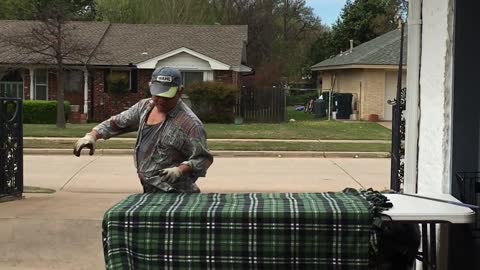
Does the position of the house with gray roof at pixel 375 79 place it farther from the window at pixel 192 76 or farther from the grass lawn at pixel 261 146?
the grass lawn at pixel 261 146

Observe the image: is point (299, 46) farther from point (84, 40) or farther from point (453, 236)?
point (453, 236)

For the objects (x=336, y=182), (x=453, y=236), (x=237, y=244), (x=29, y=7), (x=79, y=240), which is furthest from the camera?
(x=29, y=7)

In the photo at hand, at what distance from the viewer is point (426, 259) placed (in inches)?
154

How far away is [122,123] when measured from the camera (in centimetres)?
470

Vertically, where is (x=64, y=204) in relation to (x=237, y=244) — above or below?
below

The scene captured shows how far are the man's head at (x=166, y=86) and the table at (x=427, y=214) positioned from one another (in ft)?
5.01

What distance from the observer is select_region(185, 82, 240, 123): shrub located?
2745 centimetres

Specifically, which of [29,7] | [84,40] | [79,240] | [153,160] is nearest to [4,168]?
[79,240]

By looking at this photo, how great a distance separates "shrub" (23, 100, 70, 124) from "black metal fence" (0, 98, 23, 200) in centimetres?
1823

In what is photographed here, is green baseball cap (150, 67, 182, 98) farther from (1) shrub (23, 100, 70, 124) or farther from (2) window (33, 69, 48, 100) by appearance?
(2) window (33, 69, 48, 100)

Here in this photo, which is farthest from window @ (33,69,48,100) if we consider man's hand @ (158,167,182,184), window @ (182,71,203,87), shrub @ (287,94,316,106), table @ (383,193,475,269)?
table @ (383,193,475,269)

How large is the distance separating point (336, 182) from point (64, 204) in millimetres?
5148

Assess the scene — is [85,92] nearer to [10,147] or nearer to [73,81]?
[73,81]

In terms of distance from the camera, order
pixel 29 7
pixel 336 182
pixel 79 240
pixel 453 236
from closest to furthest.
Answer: pixel 453 236 < pixel 79 240 < pixel 336 182 < pixel 29 7
